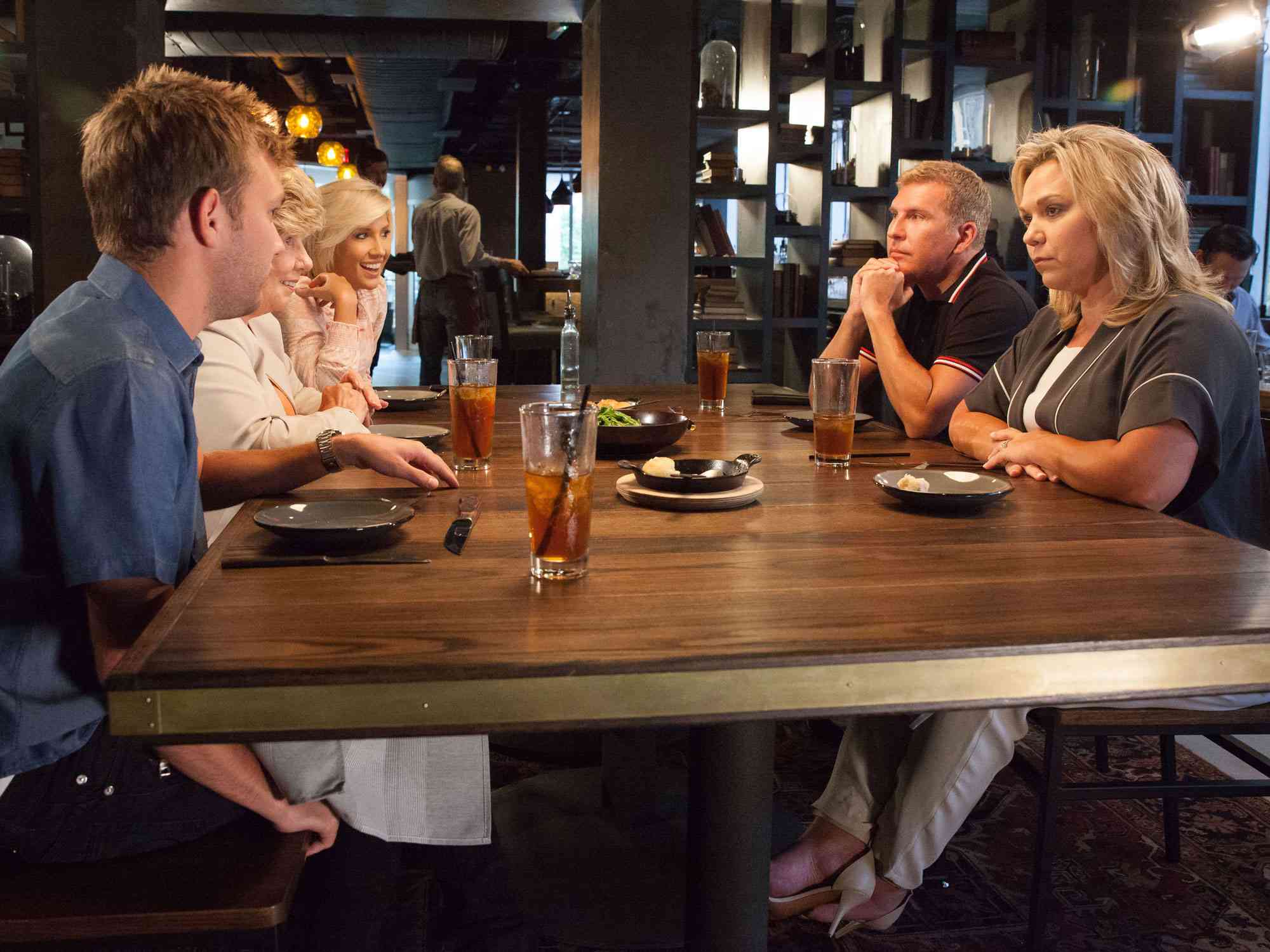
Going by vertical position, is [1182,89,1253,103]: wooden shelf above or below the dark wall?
below

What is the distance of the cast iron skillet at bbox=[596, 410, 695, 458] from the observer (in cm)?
210

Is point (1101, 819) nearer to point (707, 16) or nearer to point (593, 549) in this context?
point (593, 549)

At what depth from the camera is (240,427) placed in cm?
196

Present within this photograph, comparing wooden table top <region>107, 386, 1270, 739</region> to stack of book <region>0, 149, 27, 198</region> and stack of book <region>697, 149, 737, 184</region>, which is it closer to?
stack of book <region>697, 149, 737, 184</region>

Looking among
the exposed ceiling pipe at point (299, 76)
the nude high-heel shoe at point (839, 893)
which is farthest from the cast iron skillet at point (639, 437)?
the exposed ceiling pipe at point (299, 76)

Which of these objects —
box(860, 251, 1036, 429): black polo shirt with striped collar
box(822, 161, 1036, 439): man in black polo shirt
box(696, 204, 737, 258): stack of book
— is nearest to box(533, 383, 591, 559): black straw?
box(822, 161, 1036, 439): man in black polo shirt

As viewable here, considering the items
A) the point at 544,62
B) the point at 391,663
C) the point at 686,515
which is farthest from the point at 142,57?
the point at 544,62

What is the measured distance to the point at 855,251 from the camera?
19.5ft

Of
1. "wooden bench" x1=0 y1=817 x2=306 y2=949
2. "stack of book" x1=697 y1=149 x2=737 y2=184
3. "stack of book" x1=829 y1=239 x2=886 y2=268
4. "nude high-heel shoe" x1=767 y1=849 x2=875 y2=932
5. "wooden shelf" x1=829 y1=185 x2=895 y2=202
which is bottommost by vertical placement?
"nude high-heel shoe" x1=767 y1=849 x2=875 y2=932

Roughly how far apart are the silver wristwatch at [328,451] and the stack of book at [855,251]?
4620mm

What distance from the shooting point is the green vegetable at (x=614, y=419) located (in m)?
2.18

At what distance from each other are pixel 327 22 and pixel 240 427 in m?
7.66

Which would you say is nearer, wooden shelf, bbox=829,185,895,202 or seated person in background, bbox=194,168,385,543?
seated person in background, bbox=194,168,385,543

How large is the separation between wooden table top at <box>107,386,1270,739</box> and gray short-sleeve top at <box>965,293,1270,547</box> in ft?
1.47
